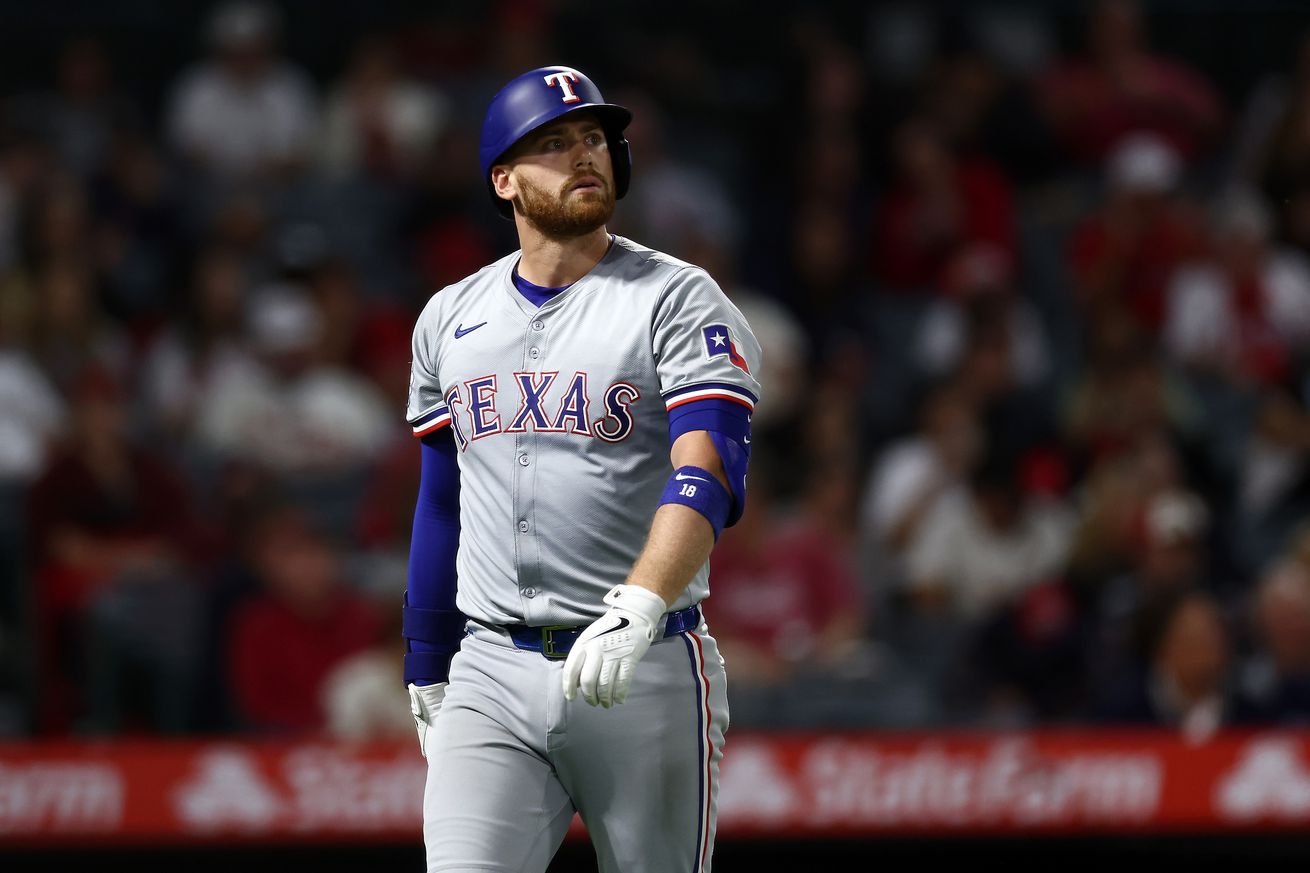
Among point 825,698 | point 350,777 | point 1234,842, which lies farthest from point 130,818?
point 1234,842

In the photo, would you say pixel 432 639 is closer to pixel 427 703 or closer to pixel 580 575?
pixel 427 703

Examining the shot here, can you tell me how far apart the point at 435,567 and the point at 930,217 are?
613 centimetres

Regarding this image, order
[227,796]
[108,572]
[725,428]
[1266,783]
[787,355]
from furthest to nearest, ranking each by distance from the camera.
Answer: [787,355] < [108,572] < [1266,783] < [227,796] < [725,428]

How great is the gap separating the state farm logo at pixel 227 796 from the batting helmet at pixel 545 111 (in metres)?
3.14

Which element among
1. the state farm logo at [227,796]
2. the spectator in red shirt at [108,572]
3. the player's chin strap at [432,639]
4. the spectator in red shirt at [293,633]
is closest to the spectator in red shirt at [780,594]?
the spectator in red shirt at [293,633]

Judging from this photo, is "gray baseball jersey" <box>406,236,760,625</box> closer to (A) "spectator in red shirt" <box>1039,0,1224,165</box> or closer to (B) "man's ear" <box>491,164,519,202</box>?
(B) "man's ear" <box>491,164,519,202</box>

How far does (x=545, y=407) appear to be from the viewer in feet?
10.4

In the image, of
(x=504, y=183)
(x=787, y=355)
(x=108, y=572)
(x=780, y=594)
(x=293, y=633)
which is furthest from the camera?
(x=787, y=355)

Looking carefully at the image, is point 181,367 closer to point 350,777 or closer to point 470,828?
point 350,777

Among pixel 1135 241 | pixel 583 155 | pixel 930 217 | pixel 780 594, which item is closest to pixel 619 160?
pixel 583 155

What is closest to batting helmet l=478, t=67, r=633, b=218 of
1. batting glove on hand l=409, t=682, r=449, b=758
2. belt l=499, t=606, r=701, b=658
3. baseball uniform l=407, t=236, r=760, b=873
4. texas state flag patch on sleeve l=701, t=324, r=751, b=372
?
baseball uniform l=407, t=236, r=760, b=873

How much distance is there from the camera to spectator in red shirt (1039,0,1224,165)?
9828 mm

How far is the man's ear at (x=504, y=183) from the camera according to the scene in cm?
330

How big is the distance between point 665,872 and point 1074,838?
328 cm
